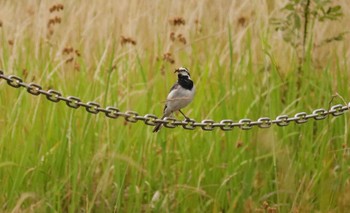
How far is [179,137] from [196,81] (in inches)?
27.1

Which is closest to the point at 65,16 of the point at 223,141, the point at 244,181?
the point at 223,141

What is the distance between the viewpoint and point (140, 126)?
4.18 metres

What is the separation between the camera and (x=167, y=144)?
169 inches

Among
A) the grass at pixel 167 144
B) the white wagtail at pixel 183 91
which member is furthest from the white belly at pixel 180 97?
the grass at pixel 167 144

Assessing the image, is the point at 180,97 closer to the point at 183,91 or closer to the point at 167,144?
the point at 183,91

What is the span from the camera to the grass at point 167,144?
388 cm

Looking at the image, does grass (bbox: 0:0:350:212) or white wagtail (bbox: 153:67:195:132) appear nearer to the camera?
white wagtail (bbox: 153:67:195:132)

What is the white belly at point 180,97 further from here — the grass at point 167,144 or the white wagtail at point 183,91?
the grass at point 167,144

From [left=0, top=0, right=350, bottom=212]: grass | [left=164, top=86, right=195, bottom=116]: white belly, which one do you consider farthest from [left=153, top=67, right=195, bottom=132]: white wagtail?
[left=0, top=0, right=350, bottom=212]: grass

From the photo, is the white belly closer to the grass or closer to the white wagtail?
the white wagtail

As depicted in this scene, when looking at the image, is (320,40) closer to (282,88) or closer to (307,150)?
(282,88)

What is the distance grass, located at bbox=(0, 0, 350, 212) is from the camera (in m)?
3.88

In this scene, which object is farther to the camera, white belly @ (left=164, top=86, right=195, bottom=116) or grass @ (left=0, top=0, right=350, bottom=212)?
grass @ (left=0, top=0, right=350, bottom=212)

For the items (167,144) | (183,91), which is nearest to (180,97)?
(183,91)
